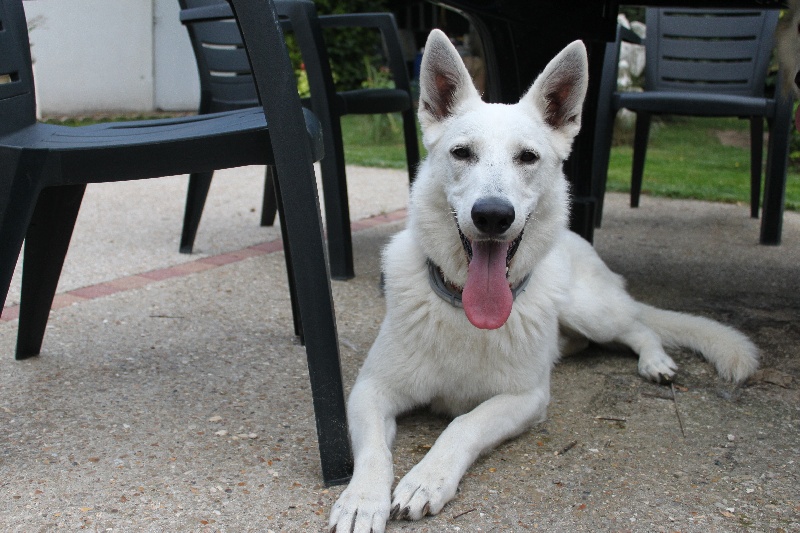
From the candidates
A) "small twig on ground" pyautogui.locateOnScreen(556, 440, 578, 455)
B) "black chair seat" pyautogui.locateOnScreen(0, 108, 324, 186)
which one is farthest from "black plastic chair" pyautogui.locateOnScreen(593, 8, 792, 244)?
"black chair seat" pyautogui.locateOnScreen(0, 108, 324, 186)

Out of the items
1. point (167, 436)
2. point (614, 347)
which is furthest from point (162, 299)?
point (614, 347)

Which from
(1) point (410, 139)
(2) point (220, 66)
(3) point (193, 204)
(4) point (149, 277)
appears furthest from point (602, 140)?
(4) point (149, 277)

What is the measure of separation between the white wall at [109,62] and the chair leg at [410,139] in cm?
367

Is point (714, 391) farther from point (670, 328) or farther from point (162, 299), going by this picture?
point (162, 299)

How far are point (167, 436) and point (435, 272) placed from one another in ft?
3.15

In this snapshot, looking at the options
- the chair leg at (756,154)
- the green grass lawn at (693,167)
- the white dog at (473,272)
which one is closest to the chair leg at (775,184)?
the chair leg at (756,154)

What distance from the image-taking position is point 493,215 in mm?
2174

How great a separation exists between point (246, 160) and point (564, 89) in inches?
41.3

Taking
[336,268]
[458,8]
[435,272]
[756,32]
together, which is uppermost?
[458,8]

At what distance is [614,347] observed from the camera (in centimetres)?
329

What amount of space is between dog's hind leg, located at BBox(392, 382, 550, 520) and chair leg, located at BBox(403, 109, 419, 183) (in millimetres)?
2401

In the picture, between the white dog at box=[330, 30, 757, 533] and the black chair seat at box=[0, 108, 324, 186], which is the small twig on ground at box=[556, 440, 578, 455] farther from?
the black chair seat at box=[0, 108, 324, 186]

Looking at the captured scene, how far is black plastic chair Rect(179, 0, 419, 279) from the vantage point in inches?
154

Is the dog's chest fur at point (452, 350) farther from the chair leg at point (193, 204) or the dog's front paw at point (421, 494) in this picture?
the chair leg at point (193, 204)
